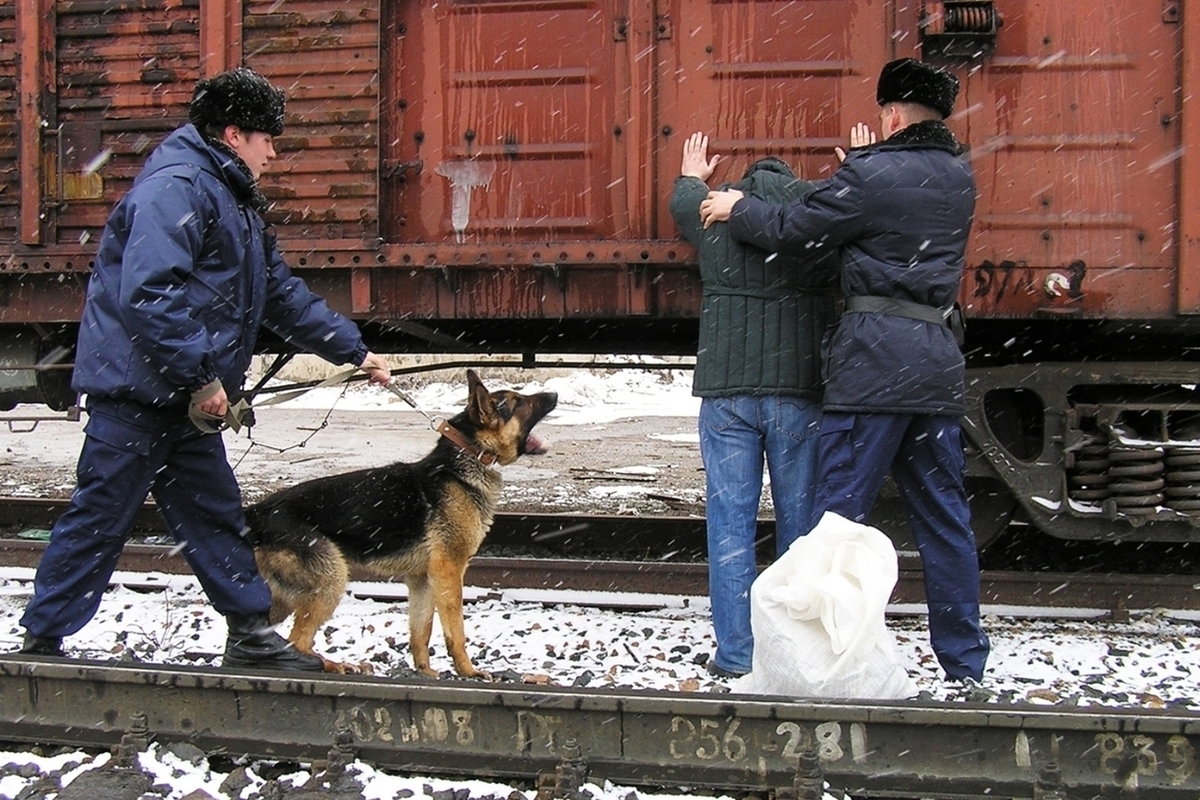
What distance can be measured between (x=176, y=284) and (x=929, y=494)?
8.74ft

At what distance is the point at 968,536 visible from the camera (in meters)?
3.52

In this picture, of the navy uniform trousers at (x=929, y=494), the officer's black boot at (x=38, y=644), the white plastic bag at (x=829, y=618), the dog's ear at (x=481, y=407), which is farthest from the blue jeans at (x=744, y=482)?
the officer's black boot at (x=38, y=644)

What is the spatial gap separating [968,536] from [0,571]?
494cm

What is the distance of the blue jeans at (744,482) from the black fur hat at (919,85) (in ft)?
3.86

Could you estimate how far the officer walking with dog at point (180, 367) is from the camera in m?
2.97

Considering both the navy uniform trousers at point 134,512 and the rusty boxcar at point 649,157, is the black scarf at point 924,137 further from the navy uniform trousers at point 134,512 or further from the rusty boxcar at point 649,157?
the navy uniform trousers at point 134,512

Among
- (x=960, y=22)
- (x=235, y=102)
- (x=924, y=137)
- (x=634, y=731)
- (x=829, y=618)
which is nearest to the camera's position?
(x=634, y=731)

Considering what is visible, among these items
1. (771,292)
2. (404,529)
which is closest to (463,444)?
(404,529)

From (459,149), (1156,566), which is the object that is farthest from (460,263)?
(1156,566)

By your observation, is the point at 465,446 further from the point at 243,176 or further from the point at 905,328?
the point at 905,328

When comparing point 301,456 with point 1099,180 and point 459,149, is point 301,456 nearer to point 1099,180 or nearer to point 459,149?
point 459,149

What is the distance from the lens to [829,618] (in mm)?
2846

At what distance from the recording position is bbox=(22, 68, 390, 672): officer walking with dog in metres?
2.97

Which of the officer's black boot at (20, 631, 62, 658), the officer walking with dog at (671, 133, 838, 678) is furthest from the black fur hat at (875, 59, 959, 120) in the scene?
the officer's black boot at (20, 631, 62, 658)
